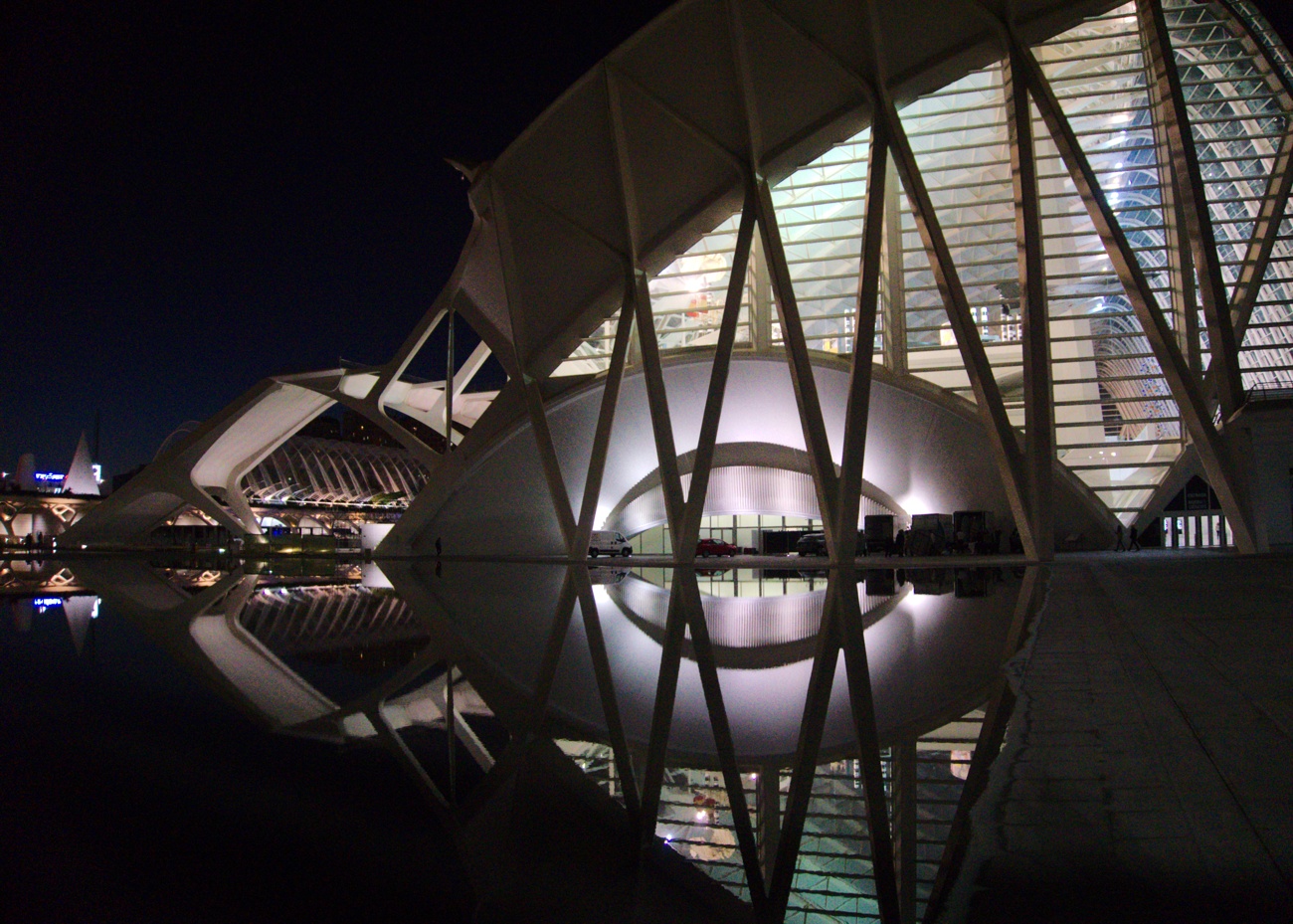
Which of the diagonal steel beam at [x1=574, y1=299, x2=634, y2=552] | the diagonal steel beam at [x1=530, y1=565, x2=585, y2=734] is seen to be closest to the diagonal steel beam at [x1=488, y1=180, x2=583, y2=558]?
the diagonal steel beam at [x1=574, y1=299, x2=634, y2=552]

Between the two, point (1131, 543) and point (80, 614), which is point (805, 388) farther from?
point (1131, 543)

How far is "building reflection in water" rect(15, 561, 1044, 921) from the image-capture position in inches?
97.3

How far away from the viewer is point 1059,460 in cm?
2702

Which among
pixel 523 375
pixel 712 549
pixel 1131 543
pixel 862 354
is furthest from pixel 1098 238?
pixel 523 375

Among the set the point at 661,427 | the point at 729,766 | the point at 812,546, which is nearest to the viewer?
the point at 729,766

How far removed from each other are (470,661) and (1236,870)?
5417 millimetres

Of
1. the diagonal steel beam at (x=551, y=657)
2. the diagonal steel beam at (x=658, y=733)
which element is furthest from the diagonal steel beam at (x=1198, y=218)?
the diagonal steel beam at (x=658, y=733)

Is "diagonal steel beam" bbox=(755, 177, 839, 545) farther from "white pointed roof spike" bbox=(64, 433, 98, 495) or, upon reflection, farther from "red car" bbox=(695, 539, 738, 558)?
"white pointed roof spike" bbox=(64, 433, 98, 495)

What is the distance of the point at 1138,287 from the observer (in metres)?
18.1

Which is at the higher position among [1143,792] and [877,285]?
[877,285]

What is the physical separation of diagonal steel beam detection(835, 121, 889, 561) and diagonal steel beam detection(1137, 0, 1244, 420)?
6.49 metres

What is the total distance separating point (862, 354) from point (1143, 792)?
15618mm

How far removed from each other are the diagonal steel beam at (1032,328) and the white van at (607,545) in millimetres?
18912

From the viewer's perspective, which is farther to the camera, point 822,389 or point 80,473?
point 80,473
